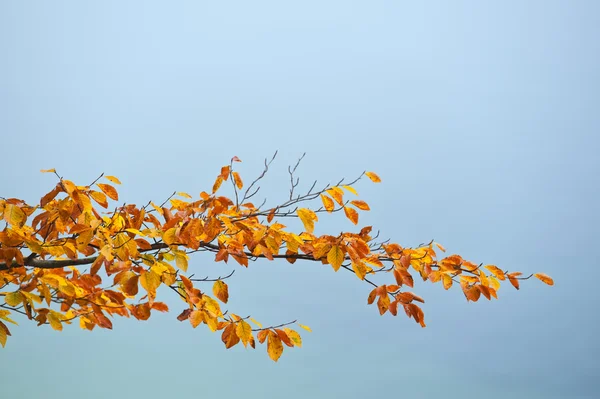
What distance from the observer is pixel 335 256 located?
2342 mm

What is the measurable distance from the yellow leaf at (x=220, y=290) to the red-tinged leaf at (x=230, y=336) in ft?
0.36

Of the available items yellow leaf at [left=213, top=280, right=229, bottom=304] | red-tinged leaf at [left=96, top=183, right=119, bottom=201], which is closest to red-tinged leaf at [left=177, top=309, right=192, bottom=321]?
yellow leaf at [left=213, top=280, right=229, bottom=304]

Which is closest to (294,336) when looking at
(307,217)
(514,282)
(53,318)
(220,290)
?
(220,290)

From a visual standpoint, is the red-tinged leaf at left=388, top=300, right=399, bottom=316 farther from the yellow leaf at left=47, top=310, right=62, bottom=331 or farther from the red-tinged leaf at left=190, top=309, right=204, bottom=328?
the yellow leaf at left=47, top=310, right=62, bottom=331

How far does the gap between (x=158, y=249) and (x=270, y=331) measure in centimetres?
53

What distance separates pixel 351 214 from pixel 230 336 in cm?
65

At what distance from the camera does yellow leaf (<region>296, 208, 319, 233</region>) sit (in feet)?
7.56

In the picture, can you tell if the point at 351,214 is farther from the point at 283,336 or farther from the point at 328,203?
the point at 283,336

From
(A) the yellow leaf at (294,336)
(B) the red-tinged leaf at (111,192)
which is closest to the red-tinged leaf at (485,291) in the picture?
(A) the yellow leaf at (294,336)

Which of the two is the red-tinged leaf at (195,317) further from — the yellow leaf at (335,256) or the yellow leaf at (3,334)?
the yellow leaf at (3,334)

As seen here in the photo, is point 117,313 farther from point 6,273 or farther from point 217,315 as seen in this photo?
point 217,315

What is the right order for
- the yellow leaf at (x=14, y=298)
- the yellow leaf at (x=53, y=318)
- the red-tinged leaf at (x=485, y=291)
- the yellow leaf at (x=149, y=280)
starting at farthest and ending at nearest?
Result: 1. the red-tinged leaf at (x=485, y=291)
2. the yellow leaf at (x=53, y=318)
3. the yellow leaf at (x=14, y=298)
4. the yellow leaf at (x=149, y=280)

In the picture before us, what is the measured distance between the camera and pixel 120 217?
2408mm

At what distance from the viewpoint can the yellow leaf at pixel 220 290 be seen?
7.89 feet
